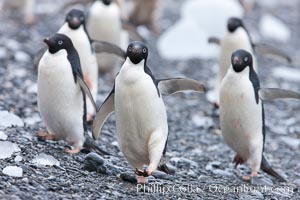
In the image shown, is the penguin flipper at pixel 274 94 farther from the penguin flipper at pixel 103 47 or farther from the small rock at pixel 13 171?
the small rock at pixel 13 171

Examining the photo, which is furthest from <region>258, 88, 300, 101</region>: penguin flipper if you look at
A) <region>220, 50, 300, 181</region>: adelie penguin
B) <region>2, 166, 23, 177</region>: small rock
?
<region>2, 166, 23, 177</region>: small rock

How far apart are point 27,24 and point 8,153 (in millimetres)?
4974

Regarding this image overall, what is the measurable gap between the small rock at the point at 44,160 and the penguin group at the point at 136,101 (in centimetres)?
32

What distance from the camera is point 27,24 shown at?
9.30 m

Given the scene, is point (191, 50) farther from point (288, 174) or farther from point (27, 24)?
point (288, 174)

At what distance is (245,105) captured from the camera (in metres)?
5.11

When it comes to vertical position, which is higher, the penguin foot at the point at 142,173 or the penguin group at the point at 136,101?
the penguin group at the point at 136,101

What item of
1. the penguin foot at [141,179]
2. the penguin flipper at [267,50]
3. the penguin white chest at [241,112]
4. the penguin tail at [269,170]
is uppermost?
the penguin flipper at [267,50]

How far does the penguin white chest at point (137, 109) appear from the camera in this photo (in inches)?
173

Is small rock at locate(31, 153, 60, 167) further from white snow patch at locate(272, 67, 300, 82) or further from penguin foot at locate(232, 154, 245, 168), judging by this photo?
white snow patch at locate(272, 67, 300, 82)

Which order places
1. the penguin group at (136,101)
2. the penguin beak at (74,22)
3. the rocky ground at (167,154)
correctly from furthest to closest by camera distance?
the penguin beak at (74,22), the penguin group at (136,101), the rocky ground at (167,154)

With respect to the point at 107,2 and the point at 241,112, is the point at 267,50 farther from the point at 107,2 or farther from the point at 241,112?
the point at 241,112

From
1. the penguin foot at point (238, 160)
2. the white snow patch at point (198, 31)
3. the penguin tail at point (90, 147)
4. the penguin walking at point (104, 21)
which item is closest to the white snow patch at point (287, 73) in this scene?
the white snow patch at point (198, 31)

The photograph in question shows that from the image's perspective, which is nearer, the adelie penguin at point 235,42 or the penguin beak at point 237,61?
the penguin beak at point 237,61
